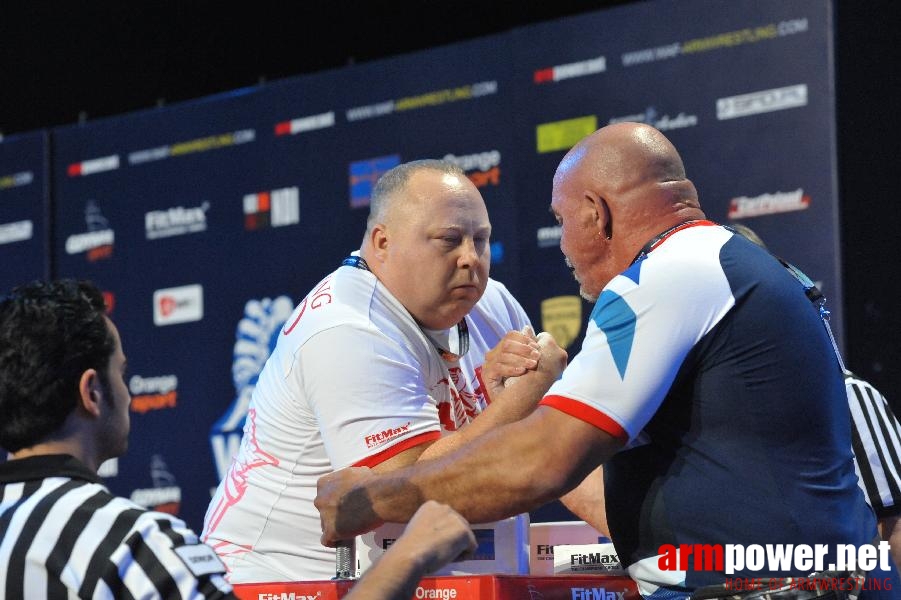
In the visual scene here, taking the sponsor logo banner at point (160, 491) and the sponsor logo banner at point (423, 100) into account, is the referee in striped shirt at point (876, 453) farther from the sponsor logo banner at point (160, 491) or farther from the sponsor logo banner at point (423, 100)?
the sponsor logo banner at point (160, 491)

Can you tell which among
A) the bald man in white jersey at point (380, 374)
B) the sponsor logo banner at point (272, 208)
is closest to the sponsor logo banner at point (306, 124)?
the sponsor logo banner at point (272, 208)

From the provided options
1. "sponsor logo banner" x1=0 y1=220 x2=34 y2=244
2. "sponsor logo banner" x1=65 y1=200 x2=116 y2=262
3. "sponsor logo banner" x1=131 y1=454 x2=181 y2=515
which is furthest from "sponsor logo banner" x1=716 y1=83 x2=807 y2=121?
"sponsor logo banner" x1=0 y1=220 x2=34 y2=244

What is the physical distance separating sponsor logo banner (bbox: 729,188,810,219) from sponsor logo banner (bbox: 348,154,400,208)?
150cm

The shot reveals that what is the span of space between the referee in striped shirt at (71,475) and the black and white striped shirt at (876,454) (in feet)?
5.02

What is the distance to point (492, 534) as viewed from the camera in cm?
193

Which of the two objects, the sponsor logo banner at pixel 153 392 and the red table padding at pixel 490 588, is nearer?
the red table padding at pixel 490 588

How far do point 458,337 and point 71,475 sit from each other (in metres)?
1.13

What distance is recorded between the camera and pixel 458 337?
2.54 metres

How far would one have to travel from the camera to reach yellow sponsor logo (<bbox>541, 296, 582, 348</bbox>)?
436 cm

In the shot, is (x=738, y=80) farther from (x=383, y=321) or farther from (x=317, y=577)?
(x=317, y=577)

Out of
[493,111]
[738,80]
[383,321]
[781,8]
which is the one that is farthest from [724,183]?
[383,321]

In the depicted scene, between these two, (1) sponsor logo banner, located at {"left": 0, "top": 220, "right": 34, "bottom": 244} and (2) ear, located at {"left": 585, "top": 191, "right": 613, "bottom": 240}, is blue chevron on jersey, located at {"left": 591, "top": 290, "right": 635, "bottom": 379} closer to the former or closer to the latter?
(2) ear, located at {"left": 585, "top": 191, "right": 613, "bottom": 240}

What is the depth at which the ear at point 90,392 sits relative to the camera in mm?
1567

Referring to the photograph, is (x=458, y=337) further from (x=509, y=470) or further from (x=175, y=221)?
(x=175, y=221)
